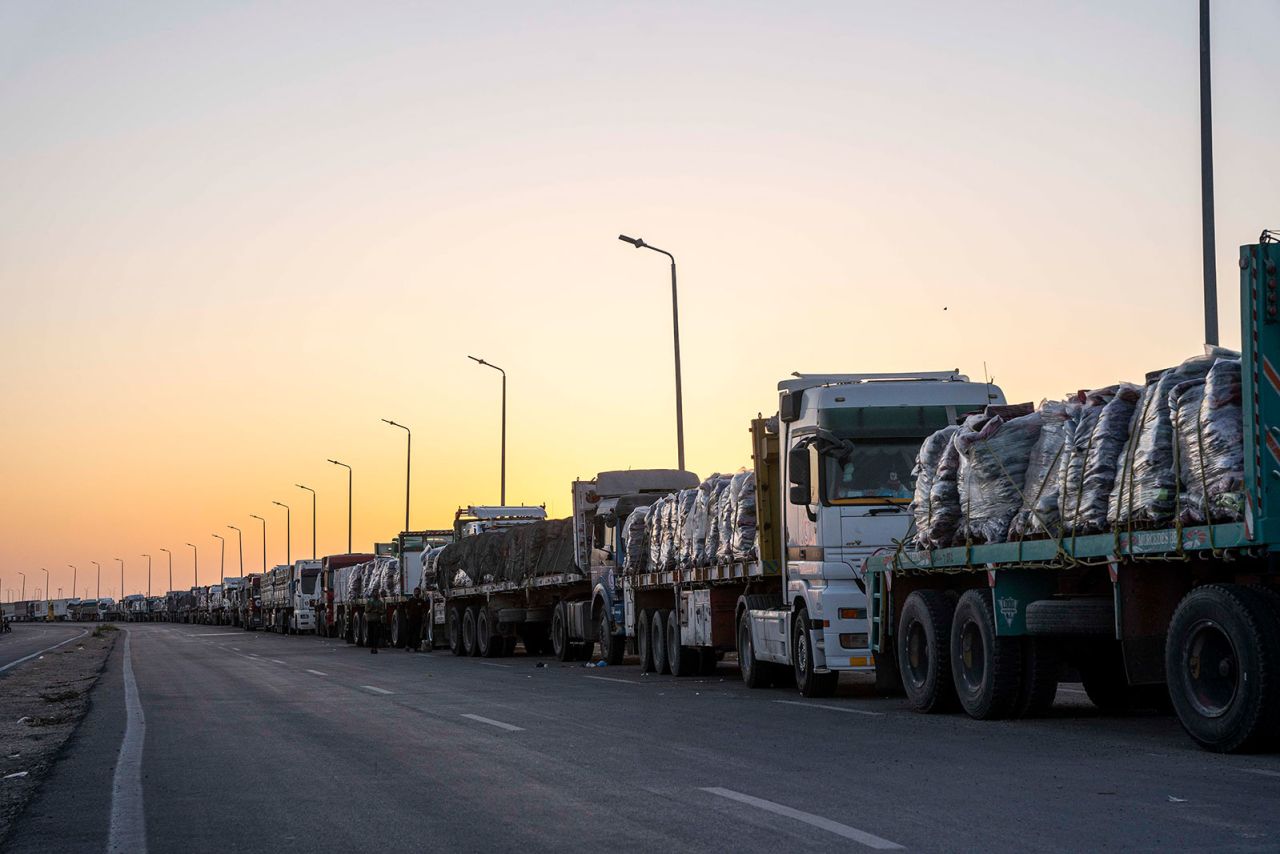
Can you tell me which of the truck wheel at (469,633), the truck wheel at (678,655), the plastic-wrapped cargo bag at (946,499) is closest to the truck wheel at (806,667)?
the plastic-wrapped cargo bag at (946,499)

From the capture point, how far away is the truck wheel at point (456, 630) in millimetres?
41344

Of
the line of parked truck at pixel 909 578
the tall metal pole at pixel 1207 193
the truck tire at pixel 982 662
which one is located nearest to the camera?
the line of parked truck at pixel 909 578

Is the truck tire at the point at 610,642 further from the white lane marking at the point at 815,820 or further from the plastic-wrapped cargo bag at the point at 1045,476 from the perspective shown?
the white lane marking at the point at 815,820

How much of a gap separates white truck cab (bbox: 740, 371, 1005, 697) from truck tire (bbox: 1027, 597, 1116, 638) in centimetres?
396

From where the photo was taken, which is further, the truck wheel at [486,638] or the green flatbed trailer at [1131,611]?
the truck wheel at [486,638]

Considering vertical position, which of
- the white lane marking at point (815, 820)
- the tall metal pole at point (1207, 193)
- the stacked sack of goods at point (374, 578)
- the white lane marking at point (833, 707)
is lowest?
the white lane marking at point (833, 707)

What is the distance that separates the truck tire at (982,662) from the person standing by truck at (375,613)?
122 ft

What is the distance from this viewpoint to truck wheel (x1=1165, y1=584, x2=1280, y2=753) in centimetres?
1047

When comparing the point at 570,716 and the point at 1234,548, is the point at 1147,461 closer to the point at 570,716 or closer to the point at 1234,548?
the point at 1234,548

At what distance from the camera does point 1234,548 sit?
10719mm

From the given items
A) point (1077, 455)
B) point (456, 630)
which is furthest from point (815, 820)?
point (456, 630)

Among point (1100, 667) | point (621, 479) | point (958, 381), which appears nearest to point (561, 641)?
point (621, 479)

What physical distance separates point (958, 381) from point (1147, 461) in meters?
7.11

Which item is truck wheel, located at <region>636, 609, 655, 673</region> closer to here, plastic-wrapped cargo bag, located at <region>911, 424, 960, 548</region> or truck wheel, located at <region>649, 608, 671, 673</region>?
truck wheel, located at <region>649, 608, 671, 673</region>
